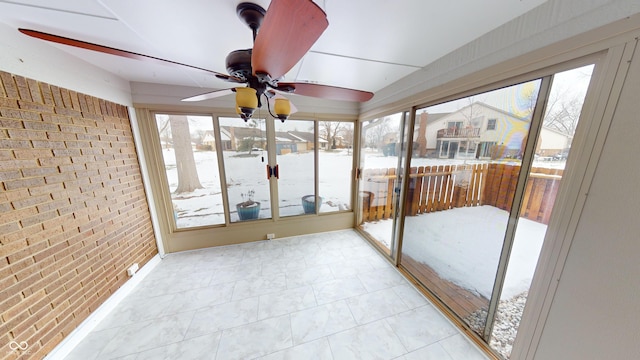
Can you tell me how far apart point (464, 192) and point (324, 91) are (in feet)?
4.69

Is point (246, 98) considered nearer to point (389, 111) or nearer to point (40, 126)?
point (40, 126)

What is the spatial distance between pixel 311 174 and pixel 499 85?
2.39m

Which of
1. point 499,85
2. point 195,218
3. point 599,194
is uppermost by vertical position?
point 499,85

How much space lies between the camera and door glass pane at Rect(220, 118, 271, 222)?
271 centimetres

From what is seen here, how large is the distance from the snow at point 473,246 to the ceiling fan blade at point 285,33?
5.32ft

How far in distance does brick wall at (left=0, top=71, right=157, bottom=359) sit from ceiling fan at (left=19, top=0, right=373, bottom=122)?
966 mm

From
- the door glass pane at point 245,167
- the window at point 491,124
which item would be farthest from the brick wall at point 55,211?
the window at point 491,124

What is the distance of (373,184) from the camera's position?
9.87 ft

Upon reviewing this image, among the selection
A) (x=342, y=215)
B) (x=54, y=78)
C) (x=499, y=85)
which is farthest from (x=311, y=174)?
(x=54, y=78)

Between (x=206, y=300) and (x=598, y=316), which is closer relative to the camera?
(x=598, y=316)

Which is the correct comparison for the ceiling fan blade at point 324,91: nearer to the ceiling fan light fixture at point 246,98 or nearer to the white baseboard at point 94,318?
the ceiling fan light fixture at point 246,98

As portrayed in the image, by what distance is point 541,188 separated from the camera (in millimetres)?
1104

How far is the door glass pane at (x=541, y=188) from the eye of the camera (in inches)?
38.2

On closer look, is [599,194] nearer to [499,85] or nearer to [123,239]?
[499,85]
